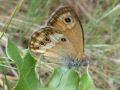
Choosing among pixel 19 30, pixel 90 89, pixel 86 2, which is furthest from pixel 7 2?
pixel 90 89

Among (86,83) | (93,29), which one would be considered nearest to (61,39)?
(86,83)

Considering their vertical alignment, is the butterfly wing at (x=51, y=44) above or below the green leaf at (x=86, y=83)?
above

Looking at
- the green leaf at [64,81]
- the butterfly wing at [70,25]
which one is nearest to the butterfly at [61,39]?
the butterfly wing at [70,25]

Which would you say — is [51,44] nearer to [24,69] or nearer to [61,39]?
[61,39]

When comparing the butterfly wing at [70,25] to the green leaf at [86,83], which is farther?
the butterfly wing at [70,25]

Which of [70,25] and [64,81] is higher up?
[70,25]

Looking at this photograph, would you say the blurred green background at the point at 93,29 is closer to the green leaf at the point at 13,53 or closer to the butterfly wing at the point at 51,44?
the butterfly wing at the point at 51,44
